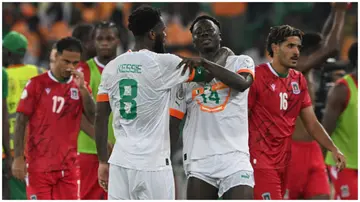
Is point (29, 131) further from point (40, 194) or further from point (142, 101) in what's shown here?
point (142, 101)

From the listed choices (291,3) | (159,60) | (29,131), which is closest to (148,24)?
(159,60)

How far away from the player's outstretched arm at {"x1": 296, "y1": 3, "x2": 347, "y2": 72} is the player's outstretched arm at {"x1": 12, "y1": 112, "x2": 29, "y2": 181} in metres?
3.02

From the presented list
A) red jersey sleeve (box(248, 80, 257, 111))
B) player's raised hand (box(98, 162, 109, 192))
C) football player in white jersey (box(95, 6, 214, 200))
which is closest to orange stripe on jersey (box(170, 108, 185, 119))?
football player in white jersey (box(95, 6, 214, 200))

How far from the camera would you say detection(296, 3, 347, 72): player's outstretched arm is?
10.5 m

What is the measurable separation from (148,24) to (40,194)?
3036 millimetres

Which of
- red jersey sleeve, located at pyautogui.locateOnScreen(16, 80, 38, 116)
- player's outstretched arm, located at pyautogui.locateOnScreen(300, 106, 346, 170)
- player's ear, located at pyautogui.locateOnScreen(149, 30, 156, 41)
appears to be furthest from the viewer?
red jersey sleeve, located at pyautogui.locateOnScreen(16, 80, 38, 116)

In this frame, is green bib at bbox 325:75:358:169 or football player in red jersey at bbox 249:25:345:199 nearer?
football player in red jersey at bbox 249:25:345:199

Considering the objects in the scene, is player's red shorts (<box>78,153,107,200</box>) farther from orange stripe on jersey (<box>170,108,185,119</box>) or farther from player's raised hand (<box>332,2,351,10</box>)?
player's raised hand (<box>332,2,351,10</box>)

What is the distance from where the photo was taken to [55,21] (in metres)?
23.4


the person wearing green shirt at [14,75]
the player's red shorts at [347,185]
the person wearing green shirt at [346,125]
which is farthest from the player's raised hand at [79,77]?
the player's red shorts at [347,185]

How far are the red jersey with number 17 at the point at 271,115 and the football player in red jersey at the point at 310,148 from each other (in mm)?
1281

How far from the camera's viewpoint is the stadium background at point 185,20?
20734mm

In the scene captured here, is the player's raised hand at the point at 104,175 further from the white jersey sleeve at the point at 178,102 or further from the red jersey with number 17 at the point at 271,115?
the red jersey with number 17 at the point at 271,115

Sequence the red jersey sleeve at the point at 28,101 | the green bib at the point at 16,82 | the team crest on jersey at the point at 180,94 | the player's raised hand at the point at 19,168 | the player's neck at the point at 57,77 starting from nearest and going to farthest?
the team crest on jersey at the point at 180,94, the player's raised hand at the point at 19,168, the red jersey sleeve at the point at 28,101, the player's neck at the point at 57,77, the green bib at the point at 16,82
